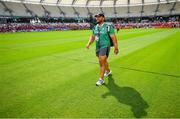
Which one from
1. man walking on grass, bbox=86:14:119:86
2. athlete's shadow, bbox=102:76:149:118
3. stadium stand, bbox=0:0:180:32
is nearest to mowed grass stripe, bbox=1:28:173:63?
man walking on grass, bbox=86:14:119:86

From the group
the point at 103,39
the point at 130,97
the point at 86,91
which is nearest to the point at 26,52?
the point at 103,39

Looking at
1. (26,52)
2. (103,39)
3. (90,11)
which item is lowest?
(26,52)

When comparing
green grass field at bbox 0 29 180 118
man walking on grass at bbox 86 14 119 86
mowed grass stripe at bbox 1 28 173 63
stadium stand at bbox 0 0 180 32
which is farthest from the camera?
stadium stand at bbox 0 0 180 32

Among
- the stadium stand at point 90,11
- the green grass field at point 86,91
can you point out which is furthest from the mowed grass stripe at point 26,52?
the stadium stand at point 90,11

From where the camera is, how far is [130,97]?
17.8 feet

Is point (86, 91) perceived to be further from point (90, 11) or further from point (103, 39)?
point (90, 11)

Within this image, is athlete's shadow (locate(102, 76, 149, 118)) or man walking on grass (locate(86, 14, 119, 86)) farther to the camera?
man walking on grass (locate(86, 14, 119, 86))

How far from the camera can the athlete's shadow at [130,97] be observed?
4.63 meters

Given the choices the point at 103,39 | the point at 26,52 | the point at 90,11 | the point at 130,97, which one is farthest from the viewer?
the point at 90,11

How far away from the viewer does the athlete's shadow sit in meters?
4.63

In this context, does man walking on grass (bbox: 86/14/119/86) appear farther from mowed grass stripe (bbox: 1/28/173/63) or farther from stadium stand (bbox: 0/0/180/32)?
stadium stand (bbox: 0/0/180/32)

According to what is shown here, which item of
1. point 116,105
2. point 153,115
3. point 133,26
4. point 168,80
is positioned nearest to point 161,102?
point 153,115

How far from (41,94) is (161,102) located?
315cm

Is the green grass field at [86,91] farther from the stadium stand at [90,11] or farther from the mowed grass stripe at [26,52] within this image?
the stadium stand at [90,11]
